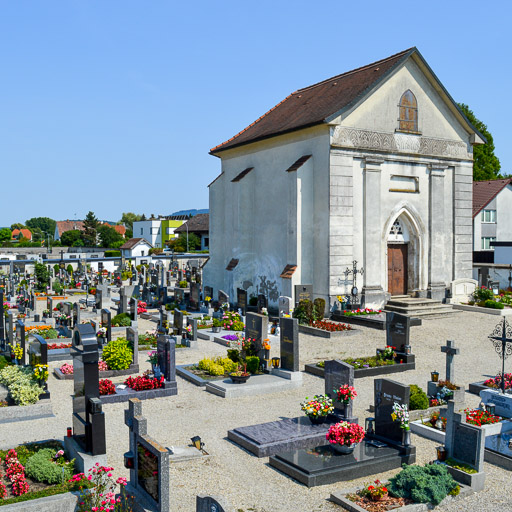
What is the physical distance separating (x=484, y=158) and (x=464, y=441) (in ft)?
154

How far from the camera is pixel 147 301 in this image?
96.3 feet

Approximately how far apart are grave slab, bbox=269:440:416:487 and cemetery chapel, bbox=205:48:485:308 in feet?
47.4

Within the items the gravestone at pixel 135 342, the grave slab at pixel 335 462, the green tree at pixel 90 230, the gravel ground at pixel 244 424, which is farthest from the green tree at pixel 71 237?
the grave slab at pixel 335 462

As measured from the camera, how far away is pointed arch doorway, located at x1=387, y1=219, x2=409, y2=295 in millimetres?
26406

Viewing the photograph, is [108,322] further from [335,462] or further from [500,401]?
[500,401]

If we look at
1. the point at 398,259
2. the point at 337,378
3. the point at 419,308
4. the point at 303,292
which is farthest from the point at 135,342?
the point at 398,259

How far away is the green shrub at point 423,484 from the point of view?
801cm

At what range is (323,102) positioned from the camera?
2659 cm

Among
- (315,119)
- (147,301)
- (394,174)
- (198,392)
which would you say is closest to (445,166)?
(394,174)

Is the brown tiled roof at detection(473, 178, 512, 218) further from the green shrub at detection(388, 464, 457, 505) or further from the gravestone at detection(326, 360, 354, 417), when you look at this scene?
the green shrub at detection(388, 464, 457, 505)

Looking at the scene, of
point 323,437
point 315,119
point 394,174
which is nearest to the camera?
point 323,437

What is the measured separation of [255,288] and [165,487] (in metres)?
20.9

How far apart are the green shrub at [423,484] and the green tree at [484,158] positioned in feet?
152

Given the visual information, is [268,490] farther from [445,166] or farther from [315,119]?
[445,166]
